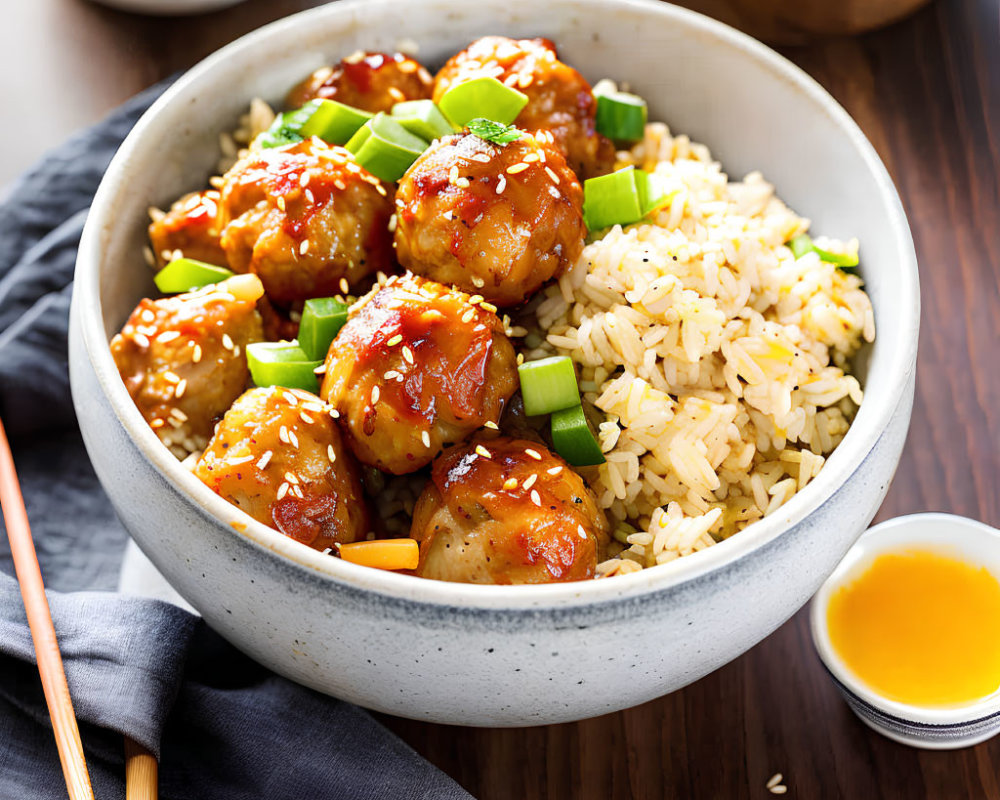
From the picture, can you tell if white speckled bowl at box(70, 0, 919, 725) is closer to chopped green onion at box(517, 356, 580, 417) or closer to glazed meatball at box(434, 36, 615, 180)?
glazed meatball at box(434, 36, 615, 180)

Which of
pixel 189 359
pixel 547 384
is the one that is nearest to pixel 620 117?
pixel 547 384

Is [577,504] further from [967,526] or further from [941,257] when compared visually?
[941,257]

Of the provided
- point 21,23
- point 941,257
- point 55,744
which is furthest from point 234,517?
point 21,23

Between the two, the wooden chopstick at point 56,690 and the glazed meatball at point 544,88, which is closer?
the wooden chopstick at point 56,690

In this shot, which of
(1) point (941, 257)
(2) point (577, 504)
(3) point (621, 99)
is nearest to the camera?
(2) point (577, 504)

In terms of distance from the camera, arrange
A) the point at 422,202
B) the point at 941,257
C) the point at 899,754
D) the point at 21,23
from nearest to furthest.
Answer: the point at 422,202 < the point at 899,754 < the point at 941,257 < the point at 21,23

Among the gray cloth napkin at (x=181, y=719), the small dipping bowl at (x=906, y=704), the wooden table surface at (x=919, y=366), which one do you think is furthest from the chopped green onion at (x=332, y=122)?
the small dipping bowl at (x=906, y=704)

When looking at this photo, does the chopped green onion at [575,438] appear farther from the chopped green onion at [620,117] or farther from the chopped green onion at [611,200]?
the chopped green onion at [620,117]
